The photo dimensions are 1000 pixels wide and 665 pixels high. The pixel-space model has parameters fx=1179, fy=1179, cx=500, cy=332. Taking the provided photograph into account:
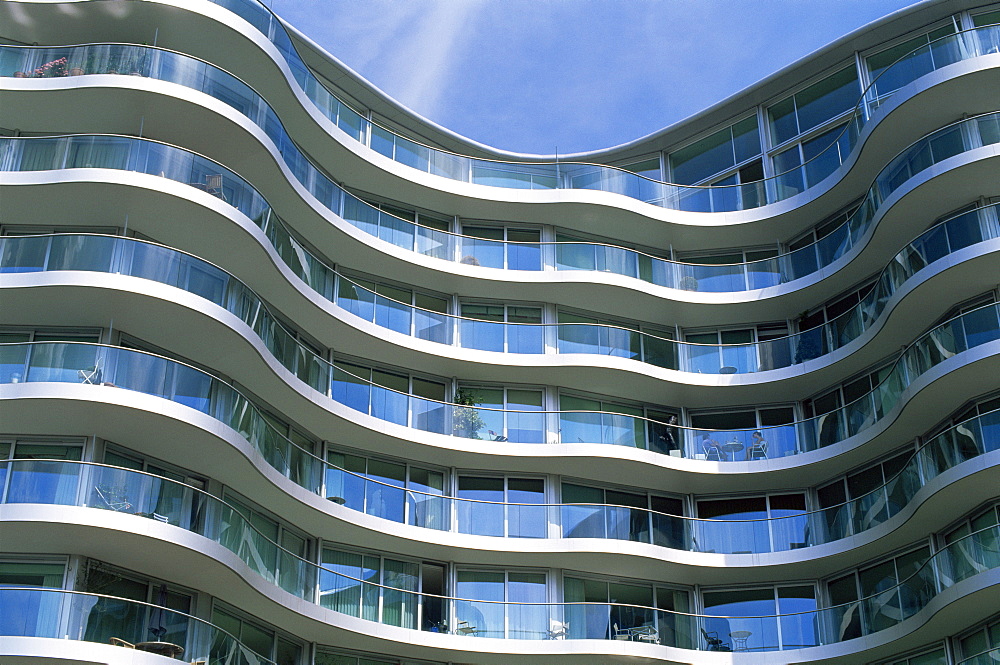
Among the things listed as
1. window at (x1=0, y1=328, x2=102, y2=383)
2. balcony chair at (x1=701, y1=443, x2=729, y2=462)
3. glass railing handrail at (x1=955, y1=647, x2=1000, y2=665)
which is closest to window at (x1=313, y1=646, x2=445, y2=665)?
window at (x1=0, y1=328, x2=102, y2=383)

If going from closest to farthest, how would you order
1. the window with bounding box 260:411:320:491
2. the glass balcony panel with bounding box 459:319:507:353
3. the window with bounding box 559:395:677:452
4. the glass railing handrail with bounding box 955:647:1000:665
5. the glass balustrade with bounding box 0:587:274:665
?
the glass balustrade with bounding box 0:587:274:665 < the glass railing handrail with bounding box 955:647:1000:665 < the window with bounding box 260:411:320:491 < the window with bounding box 559:395:677:452 < the glass balcony panel with bounding box 459:319:507:353

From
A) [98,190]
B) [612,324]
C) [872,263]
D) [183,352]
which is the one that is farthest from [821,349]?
[98,190]

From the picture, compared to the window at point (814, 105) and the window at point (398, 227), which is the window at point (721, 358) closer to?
the window at point (814, 105)

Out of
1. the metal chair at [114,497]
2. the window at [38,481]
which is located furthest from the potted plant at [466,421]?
the window at [38,481]

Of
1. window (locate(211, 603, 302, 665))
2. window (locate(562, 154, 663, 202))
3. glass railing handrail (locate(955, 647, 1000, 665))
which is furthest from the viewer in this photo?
window (locate(562, 154, 663, 202))

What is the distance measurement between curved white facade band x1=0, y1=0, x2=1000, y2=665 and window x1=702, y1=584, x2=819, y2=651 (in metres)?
0.06

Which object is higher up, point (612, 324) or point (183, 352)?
point (612, 324)

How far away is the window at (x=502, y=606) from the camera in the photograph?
80.6 ft

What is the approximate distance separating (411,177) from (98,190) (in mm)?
9100

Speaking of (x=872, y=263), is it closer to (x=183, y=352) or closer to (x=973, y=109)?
(x=973, y=109)

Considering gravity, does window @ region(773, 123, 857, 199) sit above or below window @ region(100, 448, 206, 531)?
above

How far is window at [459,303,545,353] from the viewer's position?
2798cm

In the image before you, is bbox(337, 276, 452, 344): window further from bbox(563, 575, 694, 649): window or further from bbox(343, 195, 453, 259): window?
bbox(563, 575, 694, 649): window

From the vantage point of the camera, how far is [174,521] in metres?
19.4
